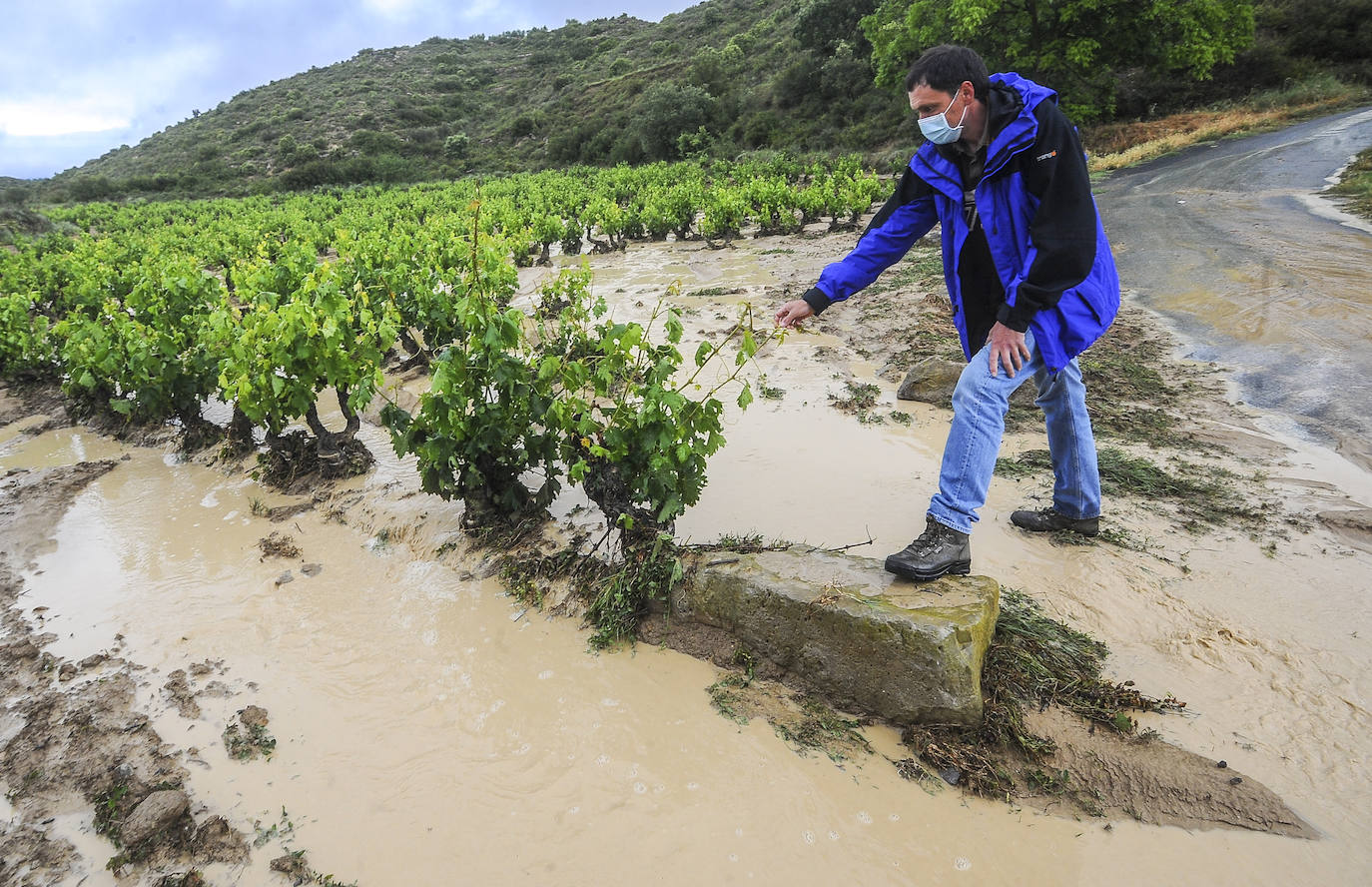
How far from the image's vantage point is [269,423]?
5184mm

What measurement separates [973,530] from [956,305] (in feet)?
4.06

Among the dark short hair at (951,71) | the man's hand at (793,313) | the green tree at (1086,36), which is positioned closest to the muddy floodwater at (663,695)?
the man's hand at (793,313)

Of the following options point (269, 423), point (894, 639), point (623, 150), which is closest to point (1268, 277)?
point (894, 639)

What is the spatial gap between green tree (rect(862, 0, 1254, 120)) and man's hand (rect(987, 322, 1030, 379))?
2306 cm

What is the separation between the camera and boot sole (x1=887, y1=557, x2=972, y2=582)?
2729 millimetres

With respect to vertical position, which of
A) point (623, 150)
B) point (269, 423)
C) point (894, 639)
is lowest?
point (894, 639)

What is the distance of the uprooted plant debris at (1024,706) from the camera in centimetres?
231

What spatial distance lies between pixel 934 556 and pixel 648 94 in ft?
162

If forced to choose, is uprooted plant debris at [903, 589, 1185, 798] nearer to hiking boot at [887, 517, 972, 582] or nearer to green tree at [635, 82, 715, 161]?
hiking boot at [887, 517, 972, 582]

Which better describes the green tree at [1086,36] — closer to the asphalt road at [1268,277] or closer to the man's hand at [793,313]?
the asphalt road at [1268,277]

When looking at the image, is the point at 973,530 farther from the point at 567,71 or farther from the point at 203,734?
the point at 567,71

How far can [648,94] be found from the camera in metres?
45.8

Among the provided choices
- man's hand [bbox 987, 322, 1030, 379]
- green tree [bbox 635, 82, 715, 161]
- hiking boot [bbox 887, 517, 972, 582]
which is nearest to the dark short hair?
man's hand [bbox 987, 322, 1030, 379]

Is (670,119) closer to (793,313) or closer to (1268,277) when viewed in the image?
(1268,277)
